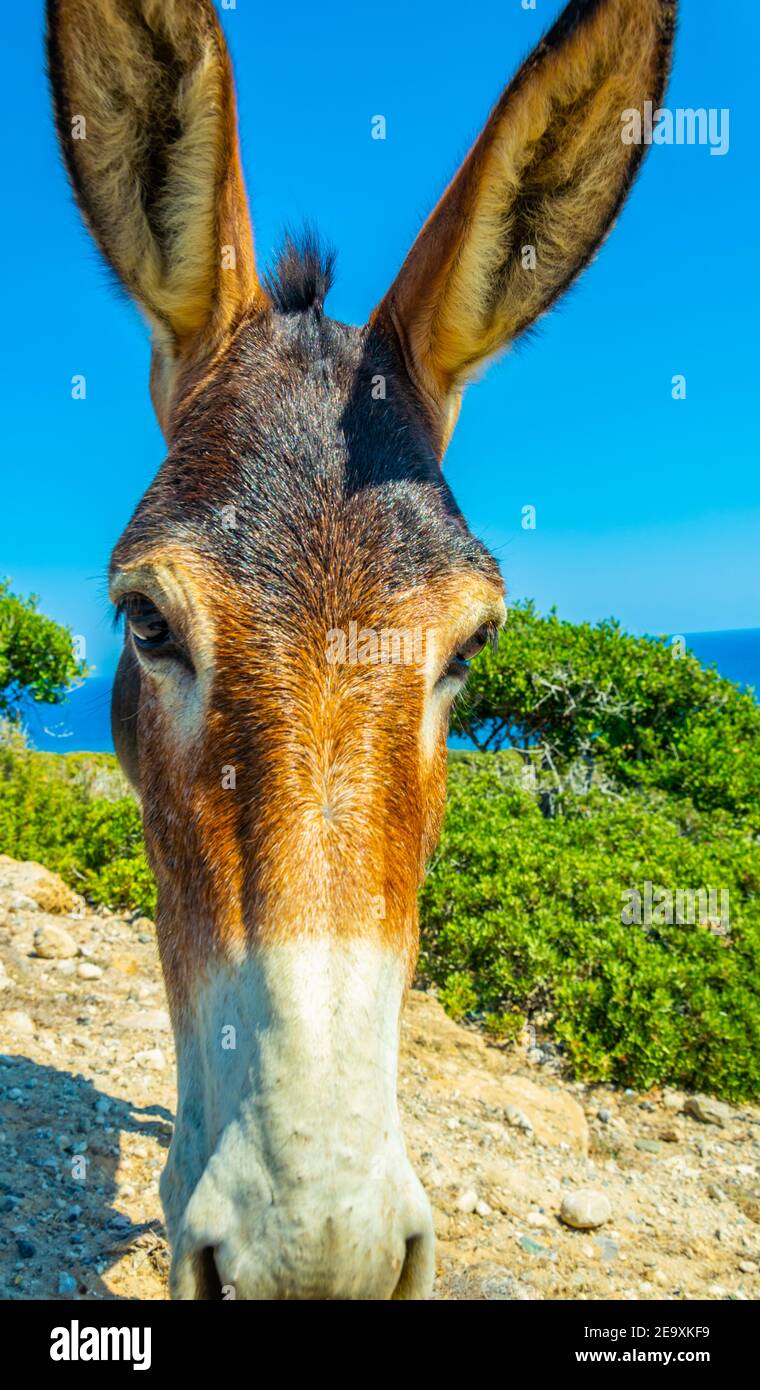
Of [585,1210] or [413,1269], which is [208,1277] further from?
[585,1210]

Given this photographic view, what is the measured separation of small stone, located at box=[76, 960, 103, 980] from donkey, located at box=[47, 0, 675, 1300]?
14.2 feet

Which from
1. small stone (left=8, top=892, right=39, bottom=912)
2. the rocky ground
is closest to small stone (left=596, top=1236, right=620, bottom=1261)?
the rocky ground

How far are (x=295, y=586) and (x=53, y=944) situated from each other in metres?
5.54

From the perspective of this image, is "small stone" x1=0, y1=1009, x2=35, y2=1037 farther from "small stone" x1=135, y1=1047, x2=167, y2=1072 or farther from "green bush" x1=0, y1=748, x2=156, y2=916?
"green bush" x1=0, y1=748, x2=156, y2=916

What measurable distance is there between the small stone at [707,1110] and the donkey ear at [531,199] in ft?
16.9

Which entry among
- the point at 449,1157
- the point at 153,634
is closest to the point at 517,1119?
the point at 449,1157

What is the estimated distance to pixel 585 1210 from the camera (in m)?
4.66

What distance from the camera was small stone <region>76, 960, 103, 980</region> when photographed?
653cm

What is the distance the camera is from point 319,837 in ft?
6.48

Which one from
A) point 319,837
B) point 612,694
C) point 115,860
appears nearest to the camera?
point 319,837
